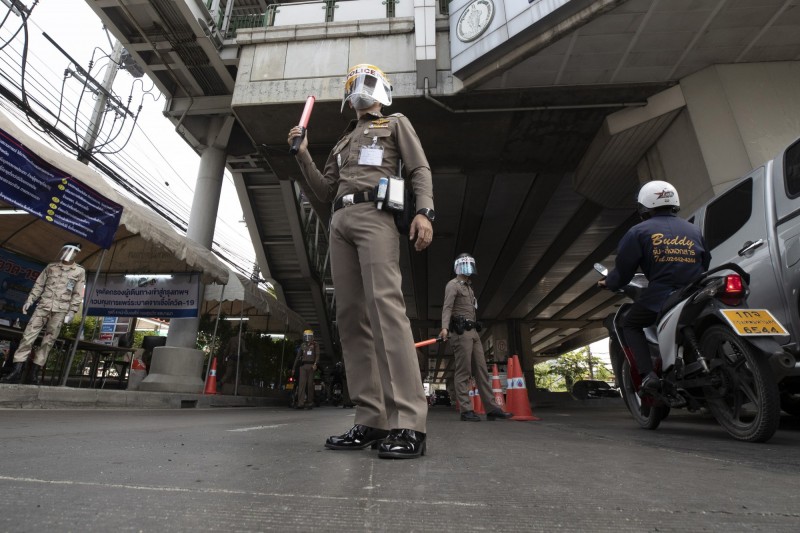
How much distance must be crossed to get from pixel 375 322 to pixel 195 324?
334 inches

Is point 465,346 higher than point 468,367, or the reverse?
point 465,346

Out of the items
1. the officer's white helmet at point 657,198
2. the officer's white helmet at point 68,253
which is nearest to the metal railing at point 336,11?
the officer's white helmet at point 68,253

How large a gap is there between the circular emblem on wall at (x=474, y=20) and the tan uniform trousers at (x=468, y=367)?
4.83m

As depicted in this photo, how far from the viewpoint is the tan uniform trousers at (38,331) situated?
5297 mm

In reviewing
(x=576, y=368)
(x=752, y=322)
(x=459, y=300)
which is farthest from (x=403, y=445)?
(x=576, y=368)

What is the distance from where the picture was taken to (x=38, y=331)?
17.8 feet

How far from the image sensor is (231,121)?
11.2 m

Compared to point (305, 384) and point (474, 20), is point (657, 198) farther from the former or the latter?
point (305, 384)

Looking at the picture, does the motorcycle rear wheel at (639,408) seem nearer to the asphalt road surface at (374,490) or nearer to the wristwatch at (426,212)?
the asphalt road surface at (374,490)

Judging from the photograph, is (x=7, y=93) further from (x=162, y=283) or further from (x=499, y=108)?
(x=499, y=108)

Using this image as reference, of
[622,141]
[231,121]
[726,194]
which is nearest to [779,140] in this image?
[622,141]

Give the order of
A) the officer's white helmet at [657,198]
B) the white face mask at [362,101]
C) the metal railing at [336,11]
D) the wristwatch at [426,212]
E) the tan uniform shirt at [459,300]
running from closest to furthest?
the wristwatch at [426,212] < the white face mask at [362,101] < the officer's white helmet at [657,198] < the tan uniform shirt at [459,300] < the metal railing at [336,11]

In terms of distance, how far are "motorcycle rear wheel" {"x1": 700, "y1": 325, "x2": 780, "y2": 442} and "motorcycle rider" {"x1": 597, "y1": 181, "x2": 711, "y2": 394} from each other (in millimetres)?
362

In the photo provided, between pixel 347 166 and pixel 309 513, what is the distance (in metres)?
1.80
